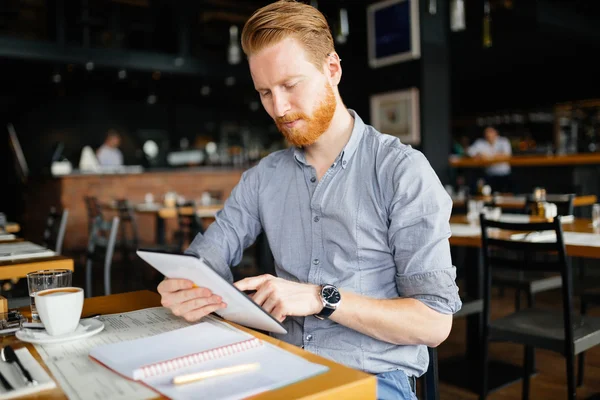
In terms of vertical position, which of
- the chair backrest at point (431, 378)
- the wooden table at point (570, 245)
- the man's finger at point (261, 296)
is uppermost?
the man's finger at point (261, 296)

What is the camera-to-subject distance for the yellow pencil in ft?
2.50

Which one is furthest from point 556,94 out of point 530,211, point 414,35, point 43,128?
point 43,128

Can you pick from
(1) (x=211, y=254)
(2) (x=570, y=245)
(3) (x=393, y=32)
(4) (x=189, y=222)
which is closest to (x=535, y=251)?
(2) (x=570, y=245)

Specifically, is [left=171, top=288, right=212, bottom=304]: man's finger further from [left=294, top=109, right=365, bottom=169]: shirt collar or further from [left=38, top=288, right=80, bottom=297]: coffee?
[left=294, top=109, right=365, bottom=169]: shirt collar

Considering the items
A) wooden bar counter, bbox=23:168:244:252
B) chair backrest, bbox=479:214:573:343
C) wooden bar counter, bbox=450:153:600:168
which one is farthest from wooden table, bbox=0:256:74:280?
wooden bar counter, bbox=450:153:600:168

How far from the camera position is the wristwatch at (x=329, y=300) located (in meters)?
1.09

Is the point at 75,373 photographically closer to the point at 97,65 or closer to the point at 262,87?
the point at 262,87

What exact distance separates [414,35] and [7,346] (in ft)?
21.8

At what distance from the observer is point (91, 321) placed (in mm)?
1115

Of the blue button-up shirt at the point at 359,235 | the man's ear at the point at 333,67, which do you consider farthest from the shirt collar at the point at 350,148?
the man's ear at the point at 333,67

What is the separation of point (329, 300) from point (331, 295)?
0.04 ft

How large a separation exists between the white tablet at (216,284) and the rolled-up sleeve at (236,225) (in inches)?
14.0

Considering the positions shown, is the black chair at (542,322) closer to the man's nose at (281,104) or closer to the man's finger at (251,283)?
the man's nose at (281,104)

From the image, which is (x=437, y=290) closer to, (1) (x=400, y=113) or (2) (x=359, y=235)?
(2) (x=359, y=235)
